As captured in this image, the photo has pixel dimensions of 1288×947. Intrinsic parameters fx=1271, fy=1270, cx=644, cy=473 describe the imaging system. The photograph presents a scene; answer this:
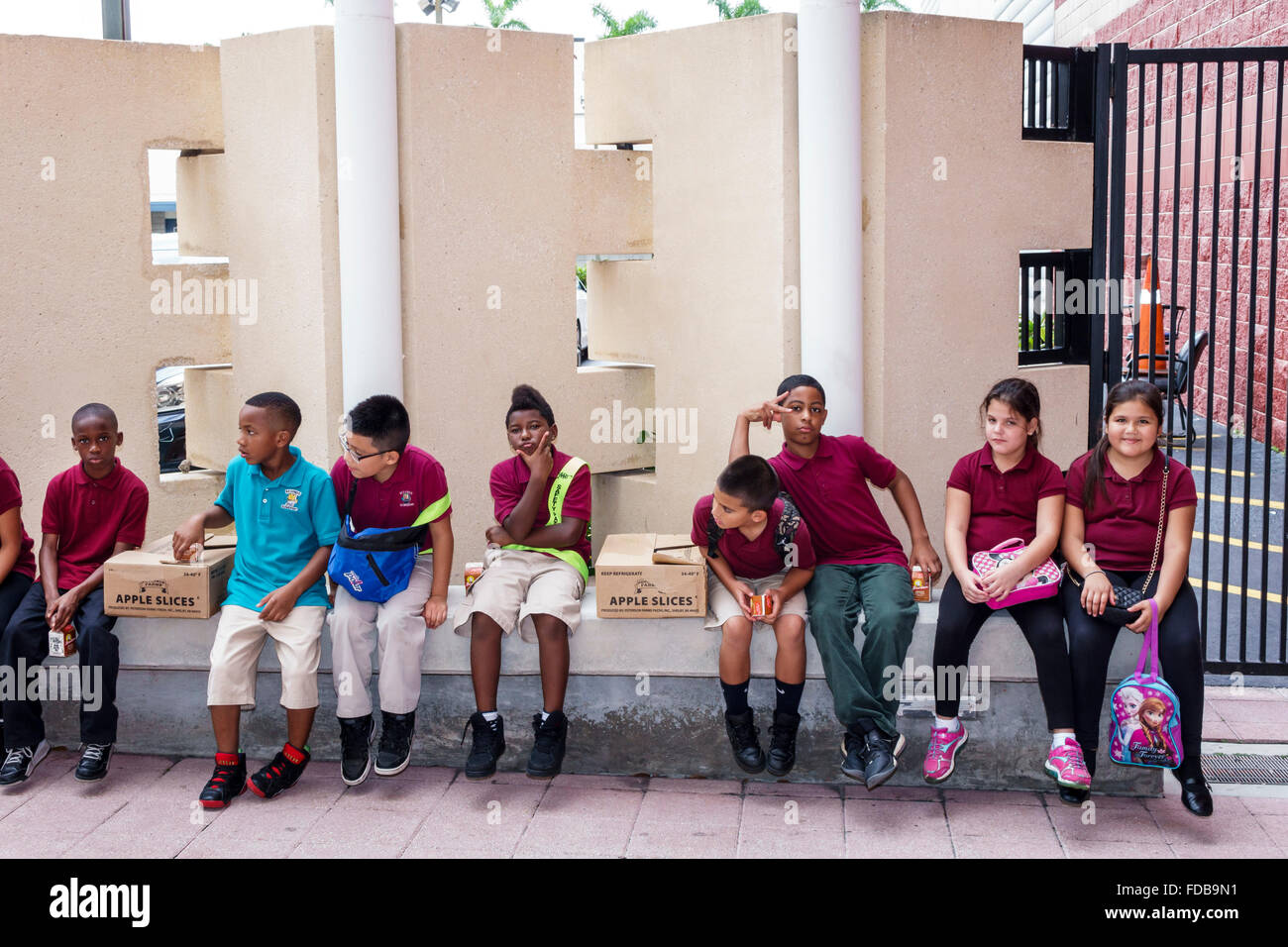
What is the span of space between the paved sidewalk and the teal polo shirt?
2.51 feet

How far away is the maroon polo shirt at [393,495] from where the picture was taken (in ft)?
16.1

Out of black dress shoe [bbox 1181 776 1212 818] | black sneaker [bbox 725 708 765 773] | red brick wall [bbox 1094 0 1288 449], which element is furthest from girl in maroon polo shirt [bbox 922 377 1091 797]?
red brick wall [bbox 1094 0 1288 449]

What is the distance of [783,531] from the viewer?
477cm

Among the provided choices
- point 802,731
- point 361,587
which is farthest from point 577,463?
point 802,731

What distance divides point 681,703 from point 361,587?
1291 mm

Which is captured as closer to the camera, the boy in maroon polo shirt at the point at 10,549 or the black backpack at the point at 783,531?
the black backpack at the point at 783,531

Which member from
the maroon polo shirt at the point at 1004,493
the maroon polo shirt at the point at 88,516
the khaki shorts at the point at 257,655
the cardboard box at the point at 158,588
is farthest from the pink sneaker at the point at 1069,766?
the maroon polo shirt at the point at 88,516

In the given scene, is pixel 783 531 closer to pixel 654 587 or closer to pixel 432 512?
pixel 654 587

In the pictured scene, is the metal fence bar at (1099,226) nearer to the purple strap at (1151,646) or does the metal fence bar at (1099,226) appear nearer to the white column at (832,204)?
the white column at (832,204)

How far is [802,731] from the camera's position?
4816 mm

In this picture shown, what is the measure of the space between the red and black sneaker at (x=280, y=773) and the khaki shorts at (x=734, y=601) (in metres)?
1.61

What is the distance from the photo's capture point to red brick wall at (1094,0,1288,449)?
1009cm

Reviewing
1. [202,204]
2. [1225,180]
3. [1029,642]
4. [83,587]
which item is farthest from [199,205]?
[1225,180]

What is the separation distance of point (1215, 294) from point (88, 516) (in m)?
4.95
